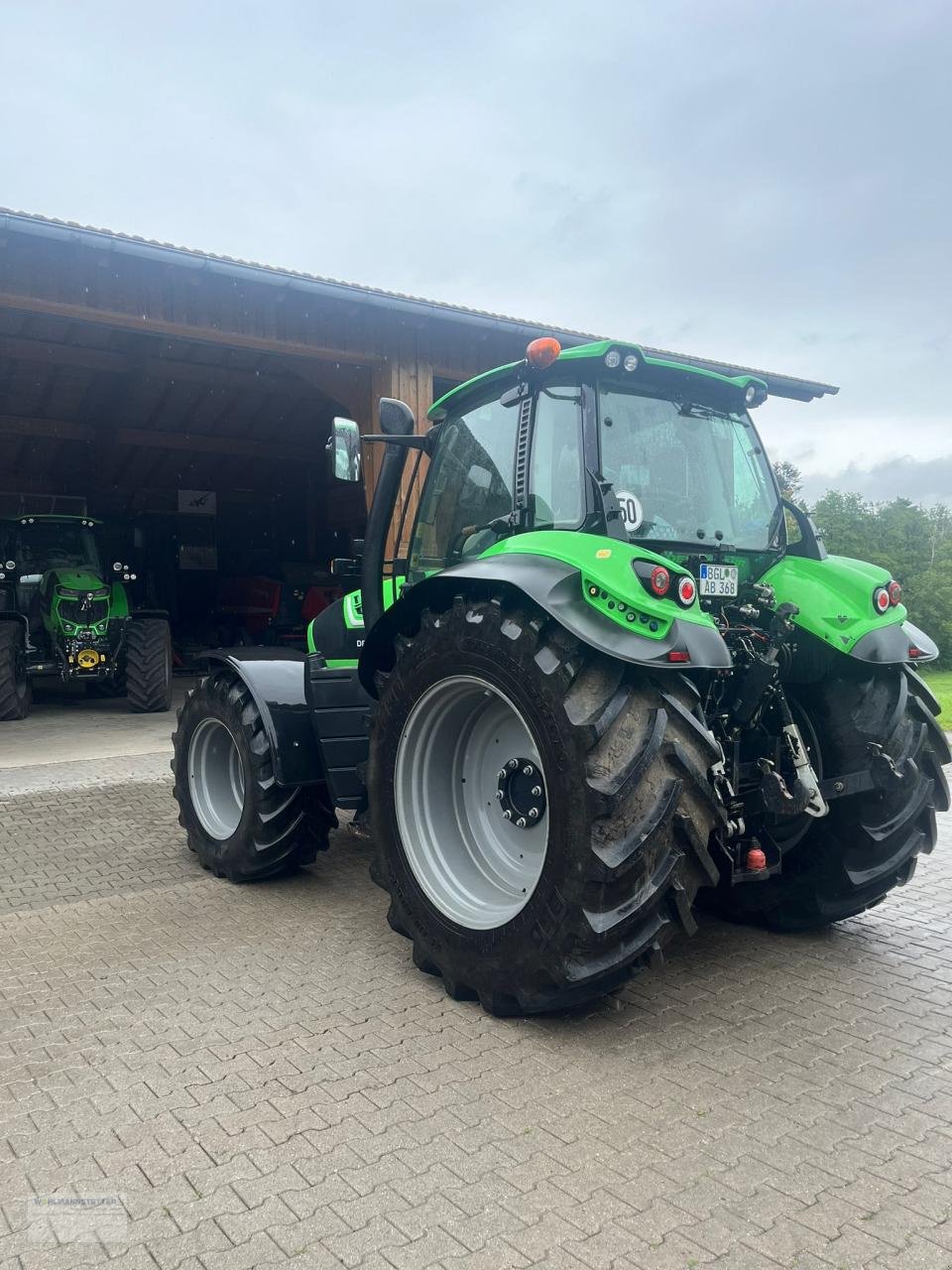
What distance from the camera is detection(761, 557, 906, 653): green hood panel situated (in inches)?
138

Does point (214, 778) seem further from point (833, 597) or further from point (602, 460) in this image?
point (833, 597)

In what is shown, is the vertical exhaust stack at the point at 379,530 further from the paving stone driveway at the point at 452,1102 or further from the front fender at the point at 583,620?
the paving stone driveway at the point at 452,1102

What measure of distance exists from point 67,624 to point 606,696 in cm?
1014

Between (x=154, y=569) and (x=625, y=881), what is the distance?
19.4 m

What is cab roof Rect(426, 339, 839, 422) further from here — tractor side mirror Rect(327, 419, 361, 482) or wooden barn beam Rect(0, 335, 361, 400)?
wooden barn beam Rect(0, 335, 361, 400)

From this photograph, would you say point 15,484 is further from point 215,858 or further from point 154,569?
point 215,858

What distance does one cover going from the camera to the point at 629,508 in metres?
3.36

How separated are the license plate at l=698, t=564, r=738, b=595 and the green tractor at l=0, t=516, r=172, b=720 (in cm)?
916

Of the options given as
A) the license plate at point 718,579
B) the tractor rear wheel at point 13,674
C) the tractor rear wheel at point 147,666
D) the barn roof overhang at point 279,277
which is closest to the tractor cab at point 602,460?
the license plate at point 718,579

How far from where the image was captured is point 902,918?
4.29m

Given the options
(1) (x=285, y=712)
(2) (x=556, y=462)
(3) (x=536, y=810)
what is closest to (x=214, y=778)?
(1) (x=285, y=712)

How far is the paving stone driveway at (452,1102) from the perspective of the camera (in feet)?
6.85

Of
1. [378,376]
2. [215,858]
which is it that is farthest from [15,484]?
[215,858]

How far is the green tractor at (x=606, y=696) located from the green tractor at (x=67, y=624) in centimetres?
761
